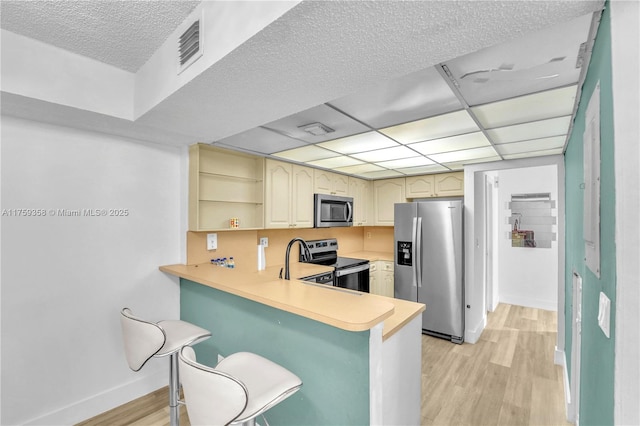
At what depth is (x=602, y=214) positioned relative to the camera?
93 centimetres

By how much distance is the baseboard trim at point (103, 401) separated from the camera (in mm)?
2043

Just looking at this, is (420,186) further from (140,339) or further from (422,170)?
(140,339)

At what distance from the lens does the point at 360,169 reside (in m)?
3.97

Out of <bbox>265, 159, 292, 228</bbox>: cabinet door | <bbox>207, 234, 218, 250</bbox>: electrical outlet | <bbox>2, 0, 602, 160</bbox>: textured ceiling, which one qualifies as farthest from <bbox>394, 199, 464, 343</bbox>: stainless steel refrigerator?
<bbox>2, 0, 602, 160</bbox>: textured ceiling

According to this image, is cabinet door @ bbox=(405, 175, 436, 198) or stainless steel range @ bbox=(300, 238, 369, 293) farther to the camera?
cabinet door @ bbox=(405, 175, 436, 198)

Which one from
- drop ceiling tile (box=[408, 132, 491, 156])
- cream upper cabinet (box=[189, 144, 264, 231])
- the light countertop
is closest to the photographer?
the light countertop

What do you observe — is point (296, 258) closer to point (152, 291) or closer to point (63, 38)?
point (152, 291)

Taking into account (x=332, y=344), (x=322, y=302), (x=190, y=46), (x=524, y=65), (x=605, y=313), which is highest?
(x=190, y=46)

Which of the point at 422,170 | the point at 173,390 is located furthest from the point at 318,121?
Result: the point at 422,170

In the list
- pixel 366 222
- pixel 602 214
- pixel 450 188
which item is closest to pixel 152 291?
pixel 602 214

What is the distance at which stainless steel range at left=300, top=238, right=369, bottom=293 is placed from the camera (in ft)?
12.2

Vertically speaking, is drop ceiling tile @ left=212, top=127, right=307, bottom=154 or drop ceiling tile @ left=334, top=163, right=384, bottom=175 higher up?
drop ceiling tile @ left=212, top=127, right=307, bottom=154

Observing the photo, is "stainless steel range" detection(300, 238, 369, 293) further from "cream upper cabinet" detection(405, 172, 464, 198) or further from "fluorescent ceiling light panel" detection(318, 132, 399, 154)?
"fluorescent ceiling light panel" detection(318, 132, 399, 154)

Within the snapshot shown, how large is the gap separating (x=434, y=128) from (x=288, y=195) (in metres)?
1.83
